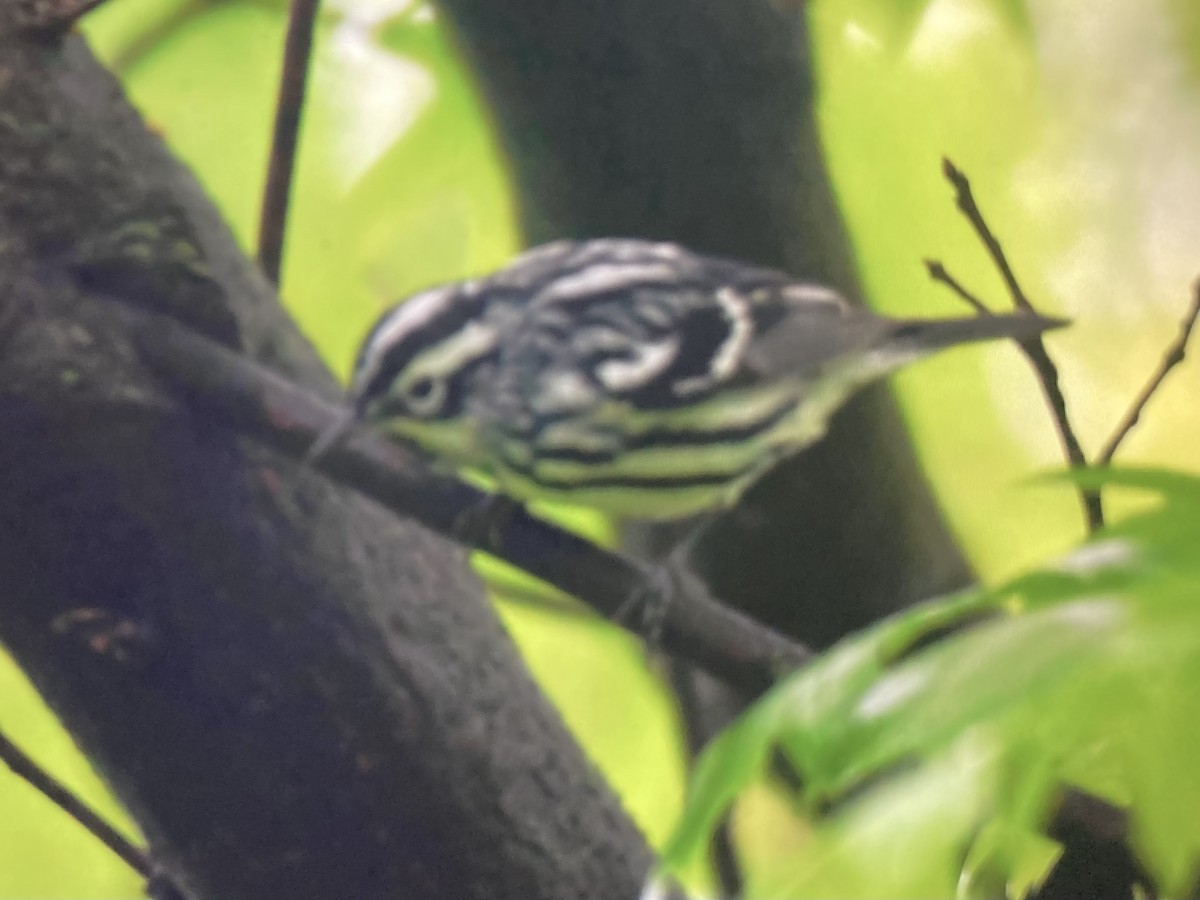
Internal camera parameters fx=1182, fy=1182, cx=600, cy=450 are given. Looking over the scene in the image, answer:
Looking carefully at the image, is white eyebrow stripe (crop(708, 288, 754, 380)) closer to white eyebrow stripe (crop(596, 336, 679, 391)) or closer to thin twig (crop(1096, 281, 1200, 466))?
white eyebrow stripe (crop(596, 336, 679, 391))

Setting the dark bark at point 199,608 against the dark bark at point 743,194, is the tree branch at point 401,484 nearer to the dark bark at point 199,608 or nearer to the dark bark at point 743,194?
the dark bark at point 199,608

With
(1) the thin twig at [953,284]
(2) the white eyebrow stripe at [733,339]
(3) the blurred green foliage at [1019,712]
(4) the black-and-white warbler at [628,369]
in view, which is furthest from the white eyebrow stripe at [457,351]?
(3) the blurred green foliage at [1019,712]

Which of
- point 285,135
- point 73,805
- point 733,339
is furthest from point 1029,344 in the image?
point 73,805

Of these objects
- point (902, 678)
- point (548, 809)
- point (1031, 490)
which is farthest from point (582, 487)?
point (902, 678)

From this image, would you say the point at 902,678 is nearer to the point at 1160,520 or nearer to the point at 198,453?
the point at 1160,520

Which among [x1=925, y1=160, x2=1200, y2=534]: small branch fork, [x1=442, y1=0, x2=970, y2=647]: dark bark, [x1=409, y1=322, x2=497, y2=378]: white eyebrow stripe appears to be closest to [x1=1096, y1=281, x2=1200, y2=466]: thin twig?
[x1=925, y1=160, x2=1200, y2=534]: small branch fork

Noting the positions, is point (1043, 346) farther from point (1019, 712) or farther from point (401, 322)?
point (1019, 712)
